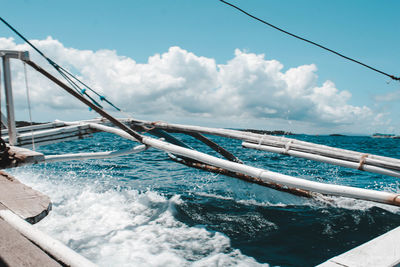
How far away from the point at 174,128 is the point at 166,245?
353 centimetres

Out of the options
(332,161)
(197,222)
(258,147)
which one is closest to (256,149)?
(258,147)

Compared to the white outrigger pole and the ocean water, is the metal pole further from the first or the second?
the ocean water

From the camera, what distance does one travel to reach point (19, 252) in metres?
1.82

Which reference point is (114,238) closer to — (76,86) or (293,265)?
(293,265)

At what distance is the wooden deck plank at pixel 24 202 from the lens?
Result: 8.22 ft

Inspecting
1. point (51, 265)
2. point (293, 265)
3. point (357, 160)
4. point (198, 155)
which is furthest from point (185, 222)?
point (51, 265)

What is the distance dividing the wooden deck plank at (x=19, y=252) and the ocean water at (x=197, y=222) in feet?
8.68

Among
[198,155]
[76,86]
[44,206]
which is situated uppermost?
[76,86]

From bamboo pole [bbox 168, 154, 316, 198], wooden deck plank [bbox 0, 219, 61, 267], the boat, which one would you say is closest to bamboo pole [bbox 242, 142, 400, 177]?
the boat

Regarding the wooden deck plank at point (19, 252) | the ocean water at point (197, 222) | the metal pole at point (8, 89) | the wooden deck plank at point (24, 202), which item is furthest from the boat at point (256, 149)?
the wooden deck plank at point (19, 252)

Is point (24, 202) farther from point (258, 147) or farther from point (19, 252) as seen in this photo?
point (258, 147)

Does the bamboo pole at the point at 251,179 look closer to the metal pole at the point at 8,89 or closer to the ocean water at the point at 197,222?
the ocean water at the point at 197,222

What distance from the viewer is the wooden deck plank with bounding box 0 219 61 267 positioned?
A: 1.71 metres

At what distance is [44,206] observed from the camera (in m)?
2.70
